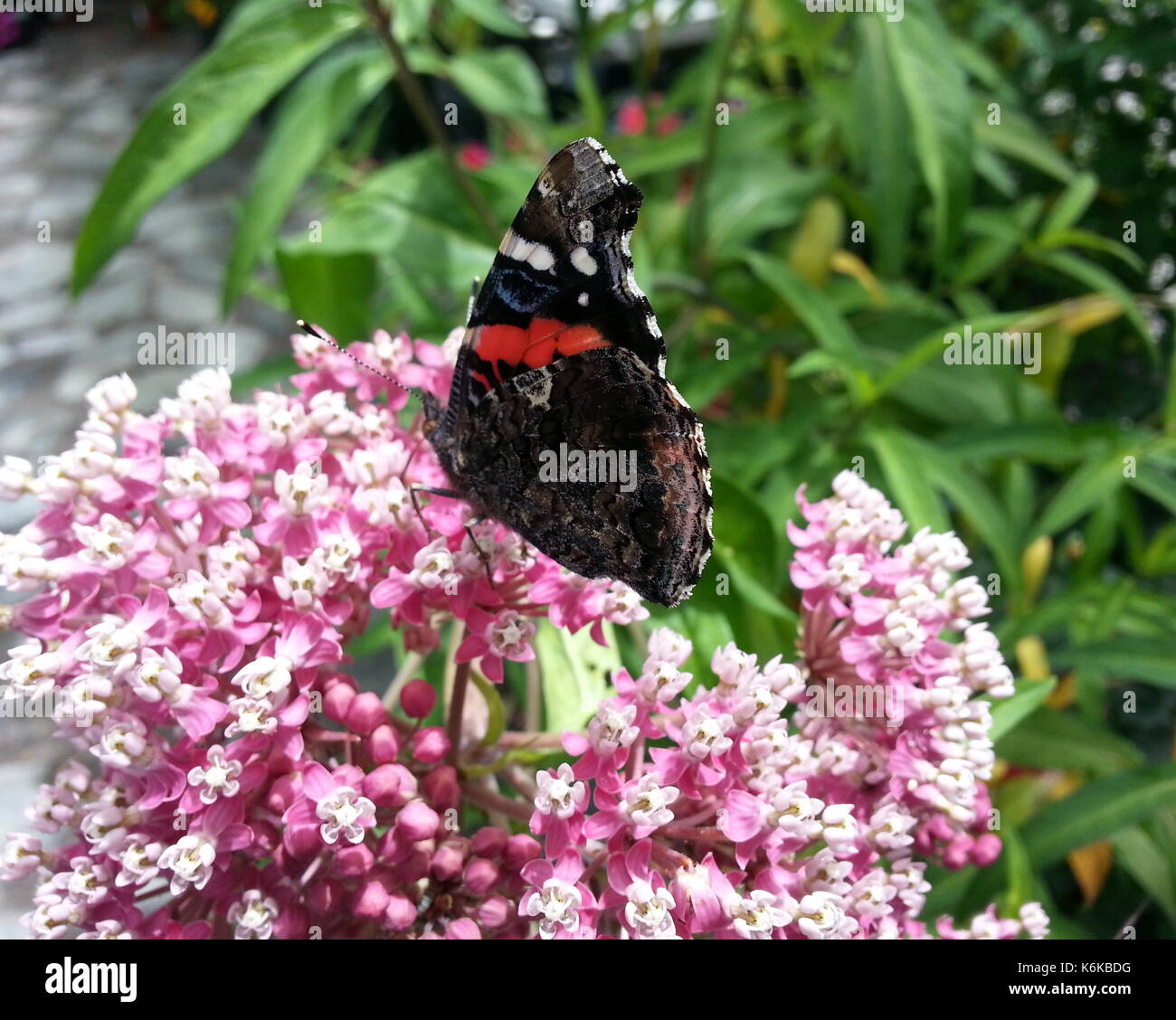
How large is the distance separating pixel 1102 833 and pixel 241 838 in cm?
107

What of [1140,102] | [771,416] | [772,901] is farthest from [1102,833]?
[1140,102]

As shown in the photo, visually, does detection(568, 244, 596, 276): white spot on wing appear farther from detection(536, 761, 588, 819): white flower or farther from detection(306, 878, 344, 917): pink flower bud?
detection(306, 878, 344, 917): pink flower bud

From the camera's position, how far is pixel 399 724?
0.93 metres

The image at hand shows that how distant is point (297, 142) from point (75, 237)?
2.97 meters

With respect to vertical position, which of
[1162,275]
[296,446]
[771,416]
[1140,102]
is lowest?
[296,446]

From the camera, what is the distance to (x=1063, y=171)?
6.24 feet

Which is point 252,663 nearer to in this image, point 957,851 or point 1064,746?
point 957,851

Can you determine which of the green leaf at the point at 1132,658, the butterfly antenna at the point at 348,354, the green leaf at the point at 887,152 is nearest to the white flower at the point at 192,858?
the butterfly antenna at the point at 348,354

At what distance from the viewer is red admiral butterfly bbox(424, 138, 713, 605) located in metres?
0.86

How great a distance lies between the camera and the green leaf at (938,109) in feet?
4.54

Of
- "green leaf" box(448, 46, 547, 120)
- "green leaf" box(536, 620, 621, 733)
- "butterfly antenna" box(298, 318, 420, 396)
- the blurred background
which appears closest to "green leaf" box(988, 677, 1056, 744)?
the blurred background

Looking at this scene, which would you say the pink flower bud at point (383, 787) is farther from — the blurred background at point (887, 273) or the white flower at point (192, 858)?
the blurred background at point (887, 273)

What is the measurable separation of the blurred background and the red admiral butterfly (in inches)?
8.7
